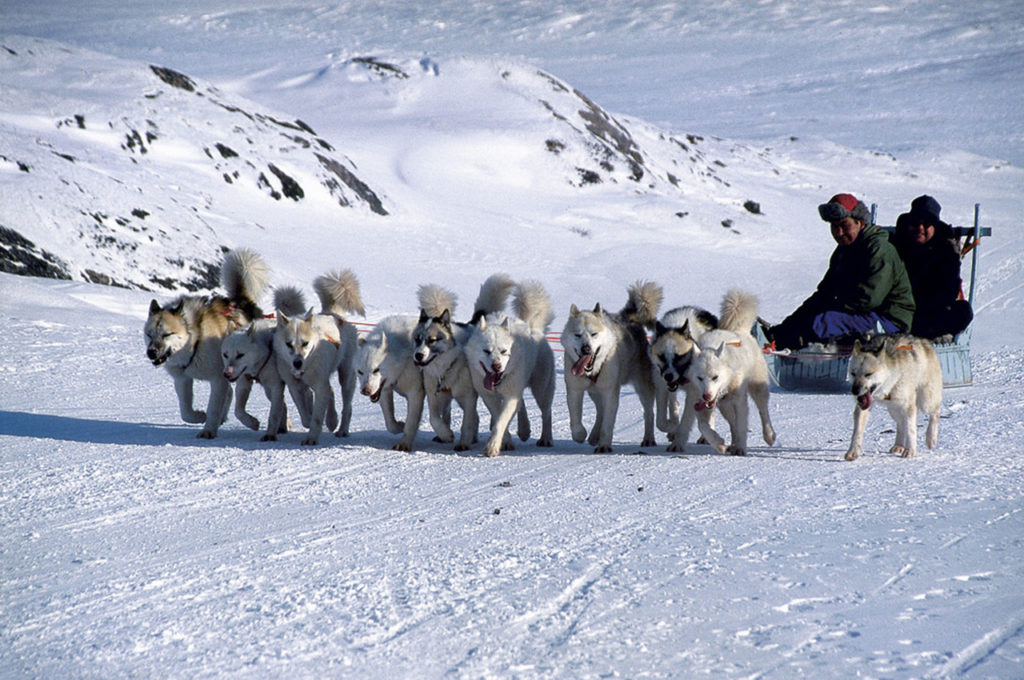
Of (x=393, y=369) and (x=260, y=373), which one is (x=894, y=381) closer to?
(x=393, y=369)

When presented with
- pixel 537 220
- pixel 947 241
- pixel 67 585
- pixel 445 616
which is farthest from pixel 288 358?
pixel 537 220

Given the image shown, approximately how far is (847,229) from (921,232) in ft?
4.89

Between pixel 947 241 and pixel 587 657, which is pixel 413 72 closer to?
pixel 947 241

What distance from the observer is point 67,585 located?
3.72m

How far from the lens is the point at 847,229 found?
7.91 m

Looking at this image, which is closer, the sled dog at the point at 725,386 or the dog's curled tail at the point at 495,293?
the sled dog at the point at 725,386

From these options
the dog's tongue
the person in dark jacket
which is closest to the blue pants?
the person in dark jacket

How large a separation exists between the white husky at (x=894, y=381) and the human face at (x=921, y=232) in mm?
3011

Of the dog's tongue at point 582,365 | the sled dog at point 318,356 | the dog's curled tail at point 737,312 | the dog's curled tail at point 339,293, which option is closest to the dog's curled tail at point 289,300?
the dog's curled tail at point 339,293

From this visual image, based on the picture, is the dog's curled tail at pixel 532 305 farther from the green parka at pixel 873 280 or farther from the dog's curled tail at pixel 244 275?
the green parka at pixel 873 280

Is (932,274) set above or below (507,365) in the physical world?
above

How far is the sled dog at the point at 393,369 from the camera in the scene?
6.43 meters

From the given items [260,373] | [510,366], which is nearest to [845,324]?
[510,366]

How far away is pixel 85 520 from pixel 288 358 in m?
2.24
